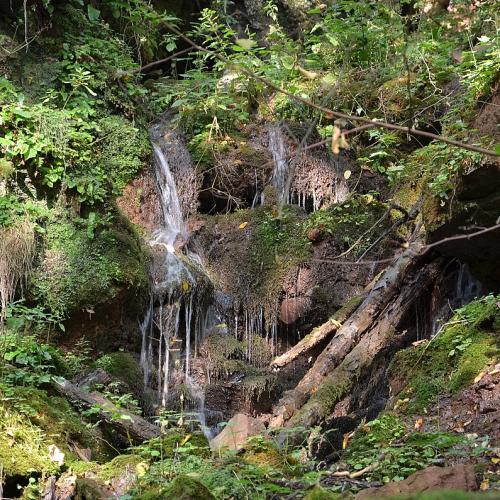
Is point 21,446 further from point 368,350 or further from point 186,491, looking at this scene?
point 368,350

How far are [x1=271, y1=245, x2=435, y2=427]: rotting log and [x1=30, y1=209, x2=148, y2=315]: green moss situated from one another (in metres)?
2.76

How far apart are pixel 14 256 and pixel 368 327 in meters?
4.15

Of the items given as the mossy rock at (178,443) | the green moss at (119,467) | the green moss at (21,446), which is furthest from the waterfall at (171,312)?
the green moss at (21,446)

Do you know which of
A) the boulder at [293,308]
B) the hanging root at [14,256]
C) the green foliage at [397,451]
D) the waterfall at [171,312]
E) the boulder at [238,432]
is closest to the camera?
the green foliage at [397,451]

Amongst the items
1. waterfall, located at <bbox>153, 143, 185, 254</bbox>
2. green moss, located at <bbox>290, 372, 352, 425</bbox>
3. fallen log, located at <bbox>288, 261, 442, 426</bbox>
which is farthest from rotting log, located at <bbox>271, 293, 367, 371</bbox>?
waterfall, located at <bbox>153, 143, 185, 254</bbox>

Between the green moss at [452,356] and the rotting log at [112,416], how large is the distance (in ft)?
7.51

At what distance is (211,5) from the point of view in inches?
549

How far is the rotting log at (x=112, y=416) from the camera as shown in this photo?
18.1 feet

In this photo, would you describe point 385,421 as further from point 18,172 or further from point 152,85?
point 152,85

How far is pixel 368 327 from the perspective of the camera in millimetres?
7090

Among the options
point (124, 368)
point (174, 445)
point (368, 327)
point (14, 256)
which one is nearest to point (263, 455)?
point (174, 445)

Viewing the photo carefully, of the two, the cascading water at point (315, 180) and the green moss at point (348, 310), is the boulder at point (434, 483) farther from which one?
the cascading water at point (315, 180)

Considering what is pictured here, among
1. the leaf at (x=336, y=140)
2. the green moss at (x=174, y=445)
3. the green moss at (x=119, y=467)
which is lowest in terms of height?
the green moss at (x=119, y=467)

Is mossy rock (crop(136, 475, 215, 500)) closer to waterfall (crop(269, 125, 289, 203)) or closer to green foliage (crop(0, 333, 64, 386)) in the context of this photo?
green foliage (crop(0, 333, 64, 386))
